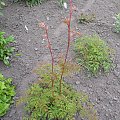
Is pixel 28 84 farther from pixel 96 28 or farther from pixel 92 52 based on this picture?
pixel 96 28

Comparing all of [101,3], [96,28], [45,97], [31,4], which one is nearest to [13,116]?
[45,97]

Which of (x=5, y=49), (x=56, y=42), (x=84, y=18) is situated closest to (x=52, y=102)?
(x=5, y=49)

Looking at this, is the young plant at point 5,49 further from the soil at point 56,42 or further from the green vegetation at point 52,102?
the green vegetation at point 52,102

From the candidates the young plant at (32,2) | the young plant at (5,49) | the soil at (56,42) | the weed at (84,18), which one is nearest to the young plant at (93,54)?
the soil at (56,42)

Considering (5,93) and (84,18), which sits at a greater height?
(84,18)

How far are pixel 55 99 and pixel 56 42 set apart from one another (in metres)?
1.29

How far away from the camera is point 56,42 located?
164 inches

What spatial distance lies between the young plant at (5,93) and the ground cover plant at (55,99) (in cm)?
25

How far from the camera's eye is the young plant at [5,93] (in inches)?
126

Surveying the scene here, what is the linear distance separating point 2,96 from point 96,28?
75.0 inches

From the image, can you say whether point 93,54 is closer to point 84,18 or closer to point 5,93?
point 84,18

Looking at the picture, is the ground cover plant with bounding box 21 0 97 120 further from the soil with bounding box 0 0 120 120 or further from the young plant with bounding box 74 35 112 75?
the young plant with bounding box 74 35 112 75

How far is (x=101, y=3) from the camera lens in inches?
199

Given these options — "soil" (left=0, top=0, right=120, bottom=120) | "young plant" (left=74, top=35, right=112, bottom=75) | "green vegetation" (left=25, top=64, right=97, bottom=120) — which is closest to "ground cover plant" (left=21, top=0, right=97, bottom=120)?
"green vegetation" (left=25, top=64, right=97, bottom=120)
